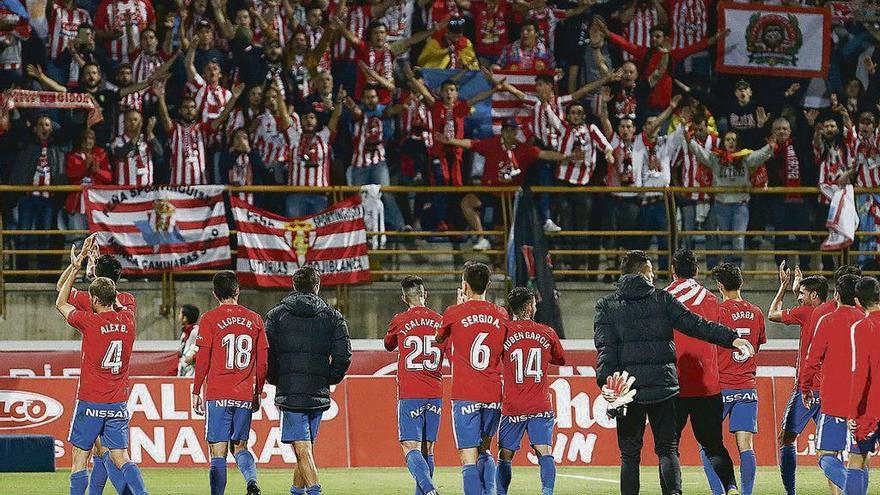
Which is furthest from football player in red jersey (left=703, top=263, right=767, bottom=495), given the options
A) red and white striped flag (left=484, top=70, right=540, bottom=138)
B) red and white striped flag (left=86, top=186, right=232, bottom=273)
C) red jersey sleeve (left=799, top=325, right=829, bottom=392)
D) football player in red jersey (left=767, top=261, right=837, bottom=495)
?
red and white striped flag (left=86, top=186, right=232, bottom=273)

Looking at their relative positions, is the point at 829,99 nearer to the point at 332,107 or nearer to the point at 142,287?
the point at 332,107

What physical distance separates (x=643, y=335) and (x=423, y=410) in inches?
124

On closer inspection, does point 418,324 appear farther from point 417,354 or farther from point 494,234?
point 494,234

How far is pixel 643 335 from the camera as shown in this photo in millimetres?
11695

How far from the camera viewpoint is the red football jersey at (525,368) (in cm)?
1348

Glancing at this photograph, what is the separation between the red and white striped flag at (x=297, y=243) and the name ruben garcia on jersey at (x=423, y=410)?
21.4 feet

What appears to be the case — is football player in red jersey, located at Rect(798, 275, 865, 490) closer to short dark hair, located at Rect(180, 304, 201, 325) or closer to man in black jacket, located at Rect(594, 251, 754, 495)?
man in black jacket, located at Rect(594, 251, 754, 495)

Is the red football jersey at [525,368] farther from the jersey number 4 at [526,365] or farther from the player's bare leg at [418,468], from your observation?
the player's bare leg at [418,468]

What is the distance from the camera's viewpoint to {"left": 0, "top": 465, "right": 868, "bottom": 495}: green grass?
51.4 ft

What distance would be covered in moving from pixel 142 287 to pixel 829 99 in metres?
10.8

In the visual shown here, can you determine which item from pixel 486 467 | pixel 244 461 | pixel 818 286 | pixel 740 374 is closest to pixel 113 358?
pixel 244 461

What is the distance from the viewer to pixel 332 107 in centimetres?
2086

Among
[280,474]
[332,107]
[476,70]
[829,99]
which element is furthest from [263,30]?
[829,99]

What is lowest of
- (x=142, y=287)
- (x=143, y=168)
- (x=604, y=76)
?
(x=142, y=287)
